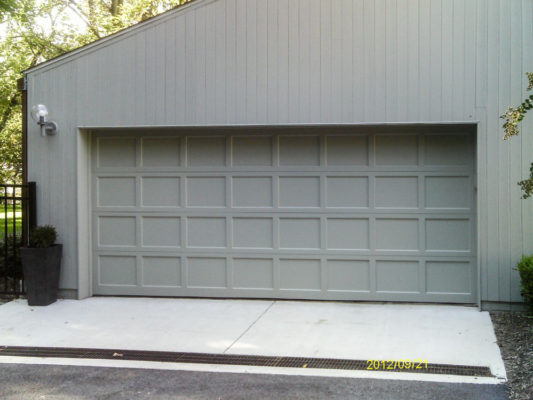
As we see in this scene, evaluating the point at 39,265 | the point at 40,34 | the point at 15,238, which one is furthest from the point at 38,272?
the point at 40,34

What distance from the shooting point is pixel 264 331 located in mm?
6422

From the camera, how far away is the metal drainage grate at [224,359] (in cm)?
515

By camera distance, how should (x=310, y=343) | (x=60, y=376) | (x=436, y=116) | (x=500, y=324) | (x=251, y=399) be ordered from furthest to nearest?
1. (x=436, y=116)
2. (x=500, y=324)
3. (x=310, y=343)
4. (x=60, y=376)
5. (x=251, y=399)

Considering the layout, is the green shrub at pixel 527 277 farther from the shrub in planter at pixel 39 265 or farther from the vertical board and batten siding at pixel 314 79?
the shrub in planter at pixel 39 265

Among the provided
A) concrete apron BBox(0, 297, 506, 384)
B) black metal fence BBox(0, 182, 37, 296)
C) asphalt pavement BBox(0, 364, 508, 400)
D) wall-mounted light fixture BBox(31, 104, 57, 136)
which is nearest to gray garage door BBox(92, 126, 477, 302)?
concrete apron BBox(0, 297, 506, 384)

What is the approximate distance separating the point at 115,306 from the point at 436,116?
4.51 m

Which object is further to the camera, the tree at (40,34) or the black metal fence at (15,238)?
the tree at (40,34)

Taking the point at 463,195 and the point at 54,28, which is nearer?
the point at 463,195

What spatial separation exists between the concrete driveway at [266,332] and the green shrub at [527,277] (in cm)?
51

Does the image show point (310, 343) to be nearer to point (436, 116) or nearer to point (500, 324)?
point (500, 324)

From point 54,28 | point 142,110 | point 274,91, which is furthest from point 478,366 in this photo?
point 54,28

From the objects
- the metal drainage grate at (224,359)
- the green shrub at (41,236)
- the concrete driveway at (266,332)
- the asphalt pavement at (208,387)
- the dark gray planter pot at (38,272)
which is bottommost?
the asphalt pavement at (208,387)

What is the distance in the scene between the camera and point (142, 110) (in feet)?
25.7

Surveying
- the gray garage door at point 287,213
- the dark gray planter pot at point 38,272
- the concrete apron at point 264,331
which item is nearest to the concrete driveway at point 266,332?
the concrete apron at point 264,331
